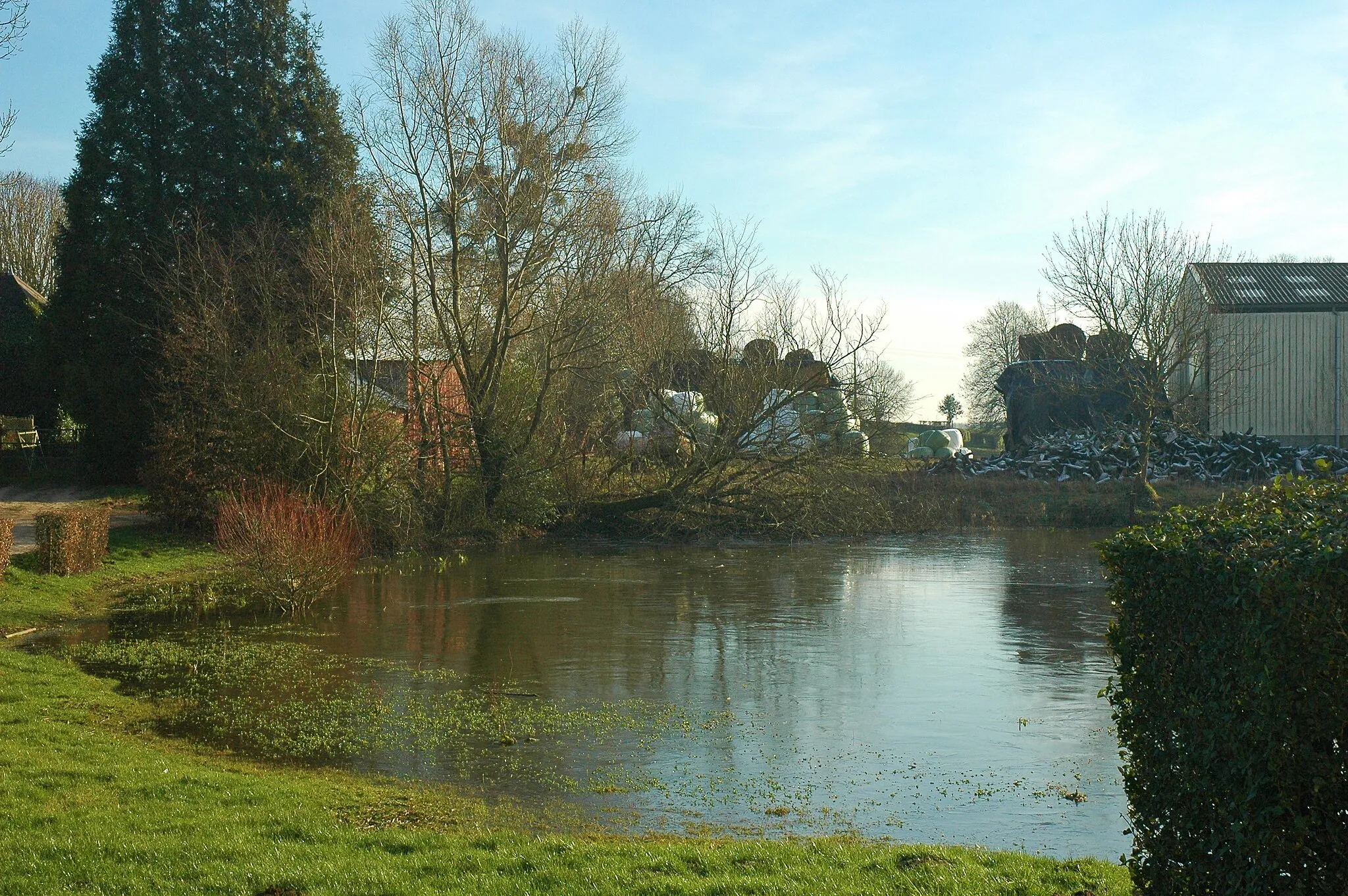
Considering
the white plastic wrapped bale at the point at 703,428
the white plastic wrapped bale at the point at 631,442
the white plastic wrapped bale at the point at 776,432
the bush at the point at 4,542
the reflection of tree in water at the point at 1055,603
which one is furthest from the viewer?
the white plastic wrapped bale at the point at 631,442

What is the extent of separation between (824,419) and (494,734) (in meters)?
17.7

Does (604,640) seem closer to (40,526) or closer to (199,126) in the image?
(40,526)

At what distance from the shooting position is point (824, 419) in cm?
2655

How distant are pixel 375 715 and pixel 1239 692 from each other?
27.0 feet

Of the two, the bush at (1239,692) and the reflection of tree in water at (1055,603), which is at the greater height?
the bush at (1239,692)

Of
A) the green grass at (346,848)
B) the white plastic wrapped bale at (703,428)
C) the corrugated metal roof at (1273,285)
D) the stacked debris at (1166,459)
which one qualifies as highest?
the corrugated metal roof at (1273,285)

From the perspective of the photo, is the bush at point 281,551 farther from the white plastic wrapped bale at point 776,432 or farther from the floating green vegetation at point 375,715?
the white plastic wrapped bale at point 776,432

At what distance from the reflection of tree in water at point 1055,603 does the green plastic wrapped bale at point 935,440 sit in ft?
84.6

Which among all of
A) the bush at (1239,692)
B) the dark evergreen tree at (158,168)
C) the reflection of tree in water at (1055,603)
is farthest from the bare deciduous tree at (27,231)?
the bush at (1239,692)

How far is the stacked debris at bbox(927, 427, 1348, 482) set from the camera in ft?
111

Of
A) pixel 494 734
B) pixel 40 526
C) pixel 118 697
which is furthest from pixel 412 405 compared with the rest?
pixel 494 734

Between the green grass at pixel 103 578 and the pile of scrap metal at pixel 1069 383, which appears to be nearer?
the green grass at pixel 103 578

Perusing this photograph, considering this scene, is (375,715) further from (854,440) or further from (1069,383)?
(1069,383)

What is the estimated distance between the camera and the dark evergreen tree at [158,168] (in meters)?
28.7
